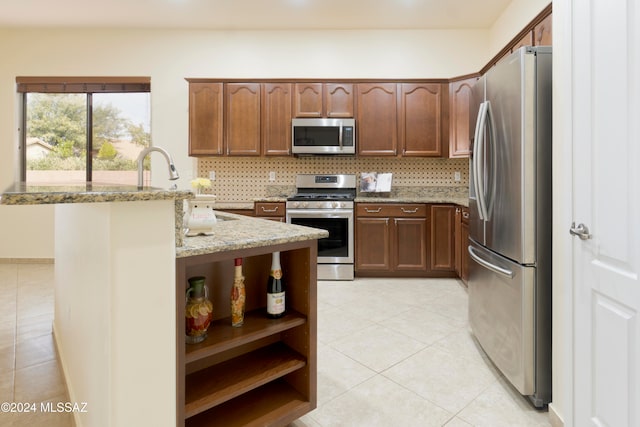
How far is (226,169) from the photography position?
4648 millimetres

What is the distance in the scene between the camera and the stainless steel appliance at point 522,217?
5.63 ft

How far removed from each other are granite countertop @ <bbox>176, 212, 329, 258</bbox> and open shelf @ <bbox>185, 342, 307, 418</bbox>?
544mm

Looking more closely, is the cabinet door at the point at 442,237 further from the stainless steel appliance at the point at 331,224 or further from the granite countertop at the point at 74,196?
the granite countertop at the point at 74,196

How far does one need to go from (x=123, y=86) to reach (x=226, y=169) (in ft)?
5.84

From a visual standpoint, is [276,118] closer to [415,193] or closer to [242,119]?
[242,119]

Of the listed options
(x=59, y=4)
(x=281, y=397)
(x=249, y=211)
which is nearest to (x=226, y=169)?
(x=249, y=211)

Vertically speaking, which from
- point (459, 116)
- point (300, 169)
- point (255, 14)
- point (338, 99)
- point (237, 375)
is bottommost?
point (237, 375)

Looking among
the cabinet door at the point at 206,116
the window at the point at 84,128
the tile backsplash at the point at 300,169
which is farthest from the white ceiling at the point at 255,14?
the tile backsplash at the point at 300,169

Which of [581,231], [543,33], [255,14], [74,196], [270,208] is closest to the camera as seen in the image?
[74,196]

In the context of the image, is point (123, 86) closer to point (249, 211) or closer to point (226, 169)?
point (226, 169)

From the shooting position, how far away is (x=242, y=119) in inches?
167

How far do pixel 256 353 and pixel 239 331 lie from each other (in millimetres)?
265

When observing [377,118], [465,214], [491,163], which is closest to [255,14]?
[377,118]

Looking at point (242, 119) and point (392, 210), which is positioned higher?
point (242, 119)
